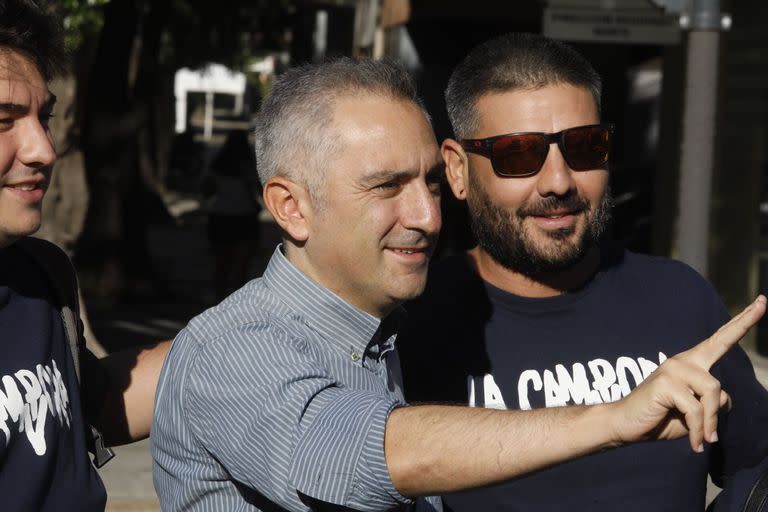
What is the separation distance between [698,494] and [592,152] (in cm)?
80

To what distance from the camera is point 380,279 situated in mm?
2406

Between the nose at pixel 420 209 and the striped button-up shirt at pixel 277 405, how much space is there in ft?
0.61

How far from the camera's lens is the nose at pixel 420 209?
239 centimetres

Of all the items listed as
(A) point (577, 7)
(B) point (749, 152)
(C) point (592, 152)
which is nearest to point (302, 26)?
(B) point (749, 152)

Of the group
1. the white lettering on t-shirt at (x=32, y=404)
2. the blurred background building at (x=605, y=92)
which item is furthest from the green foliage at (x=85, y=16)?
the white lettering on t-shirt at (x=32, y=404)

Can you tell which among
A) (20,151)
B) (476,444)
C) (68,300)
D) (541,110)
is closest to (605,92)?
(541,110)

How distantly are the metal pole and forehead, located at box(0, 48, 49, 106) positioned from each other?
2.80 m

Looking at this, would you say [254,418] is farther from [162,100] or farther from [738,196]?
[162,100]

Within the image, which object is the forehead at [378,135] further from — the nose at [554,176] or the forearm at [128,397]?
the forearm at [128,397]

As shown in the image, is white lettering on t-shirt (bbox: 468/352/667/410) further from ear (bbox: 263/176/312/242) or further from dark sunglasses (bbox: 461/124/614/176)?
ear (bbox: 263/176/312/242)

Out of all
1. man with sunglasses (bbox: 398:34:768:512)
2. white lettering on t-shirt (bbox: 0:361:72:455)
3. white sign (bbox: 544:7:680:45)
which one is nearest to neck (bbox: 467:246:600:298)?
man with sunglasses (bbox: 398:34:768:512)

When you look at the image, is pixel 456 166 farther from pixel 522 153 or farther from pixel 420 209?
pixel 420 209

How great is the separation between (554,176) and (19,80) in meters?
1.21

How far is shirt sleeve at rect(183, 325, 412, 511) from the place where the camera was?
207cm
